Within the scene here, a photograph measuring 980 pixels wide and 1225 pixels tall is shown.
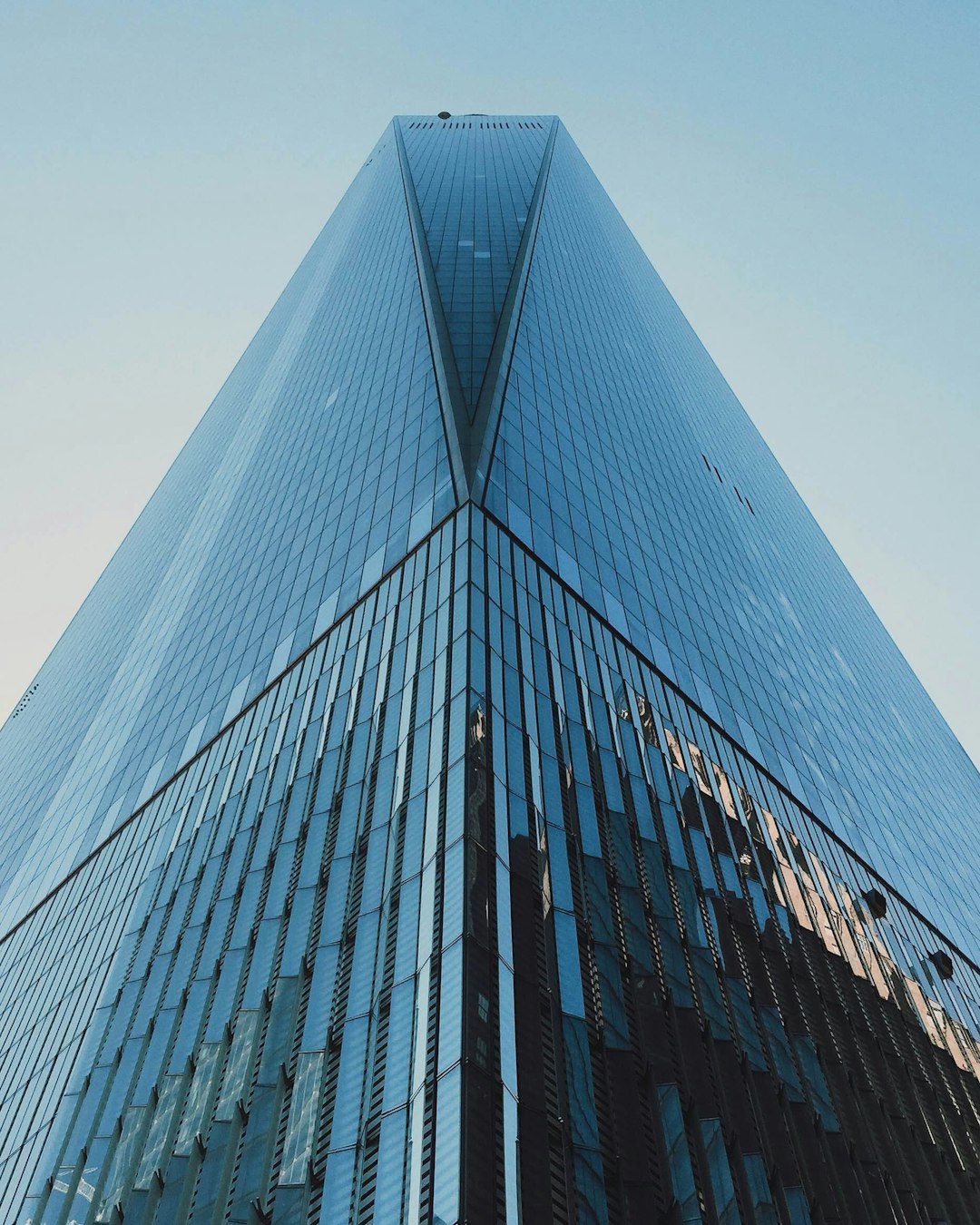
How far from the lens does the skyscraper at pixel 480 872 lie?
16203 millimetres

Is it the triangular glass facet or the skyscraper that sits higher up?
the triangular glass facet

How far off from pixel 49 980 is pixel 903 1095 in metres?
25.9

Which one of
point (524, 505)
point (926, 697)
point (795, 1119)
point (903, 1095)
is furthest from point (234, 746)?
point (926, 697)

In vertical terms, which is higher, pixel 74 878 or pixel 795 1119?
pixel 74 878

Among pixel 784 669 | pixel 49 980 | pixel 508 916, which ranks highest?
pixel 784 669

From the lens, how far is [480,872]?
17906 mm

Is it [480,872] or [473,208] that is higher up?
[473,208]

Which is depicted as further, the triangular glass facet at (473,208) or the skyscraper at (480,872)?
the triangular glass facet at (473,208)

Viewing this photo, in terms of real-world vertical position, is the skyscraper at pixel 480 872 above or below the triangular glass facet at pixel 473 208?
below

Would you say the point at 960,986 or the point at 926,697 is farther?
the point at 926,697

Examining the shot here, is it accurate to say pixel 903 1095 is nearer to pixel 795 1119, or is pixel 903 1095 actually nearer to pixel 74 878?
pixel 795 1119

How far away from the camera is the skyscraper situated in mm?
16203

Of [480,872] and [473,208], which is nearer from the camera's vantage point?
[480,872]

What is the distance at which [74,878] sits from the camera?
38250mm
